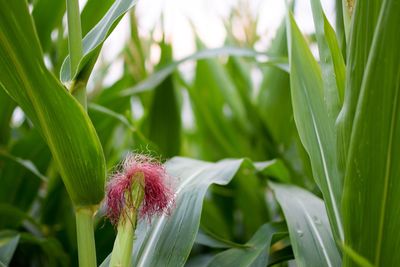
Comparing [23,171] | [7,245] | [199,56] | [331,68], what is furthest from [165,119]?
[331,68]

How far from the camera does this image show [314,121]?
0.43 meters

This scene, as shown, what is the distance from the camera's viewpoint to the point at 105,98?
84 centimetres

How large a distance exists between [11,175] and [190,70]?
0.58 metres

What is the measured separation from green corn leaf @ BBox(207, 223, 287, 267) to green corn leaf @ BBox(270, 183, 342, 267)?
26 millimetres

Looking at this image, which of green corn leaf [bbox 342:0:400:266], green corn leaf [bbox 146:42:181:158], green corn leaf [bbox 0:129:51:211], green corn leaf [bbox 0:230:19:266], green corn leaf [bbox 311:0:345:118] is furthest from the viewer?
green corn leaf [bbox 146:42:181:158]

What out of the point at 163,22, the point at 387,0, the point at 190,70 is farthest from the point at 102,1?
the point at 190,70

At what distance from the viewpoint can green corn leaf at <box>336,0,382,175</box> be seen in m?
0.31

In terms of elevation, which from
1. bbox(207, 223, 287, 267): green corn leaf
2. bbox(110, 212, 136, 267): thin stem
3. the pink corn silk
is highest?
the pink corn silk

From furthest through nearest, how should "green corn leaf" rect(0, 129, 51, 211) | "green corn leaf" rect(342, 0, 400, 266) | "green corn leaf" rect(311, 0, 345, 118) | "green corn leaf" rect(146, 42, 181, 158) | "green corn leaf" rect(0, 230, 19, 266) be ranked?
"green corn leaf" rect(146, 42, 181, 158) < "green corn leaf" rect(0, 129, 51, 211) < "green corn leaf" rect(0, 230, 19, 266) < "green corn leaf" rect(311, 0, 345, 118) < "green corn leaf" rect(342, 0, 400, 266)

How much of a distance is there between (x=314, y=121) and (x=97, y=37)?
0.20m

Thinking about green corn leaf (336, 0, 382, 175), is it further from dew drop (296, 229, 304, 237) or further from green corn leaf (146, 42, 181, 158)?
green corn leaf (146, 42, 181, 158)

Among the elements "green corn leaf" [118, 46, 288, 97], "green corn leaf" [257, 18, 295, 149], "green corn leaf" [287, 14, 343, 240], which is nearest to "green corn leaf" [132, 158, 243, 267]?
"green corn leaf" [287, 14, 343, 240]

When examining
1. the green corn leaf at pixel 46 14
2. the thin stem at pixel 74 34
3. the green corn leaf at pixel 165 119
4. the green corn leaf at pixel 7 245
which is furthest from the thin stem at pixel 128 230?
the green corn leaf at pixel 165 119

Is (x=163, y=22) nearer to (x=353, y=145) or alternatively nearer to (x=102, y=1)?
(x=102, y=1)
